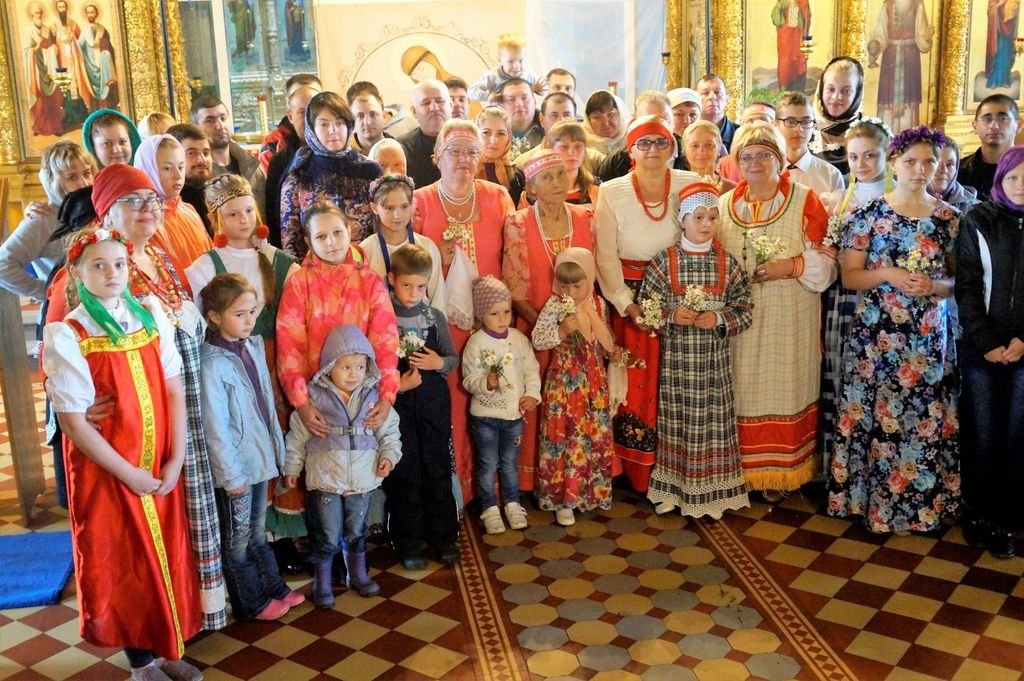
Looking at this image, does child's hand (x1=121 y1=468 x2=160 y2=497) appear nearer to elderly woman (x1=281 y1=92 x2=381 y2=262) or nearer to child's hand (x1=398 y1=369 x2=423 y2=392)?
child's hand (x1=398 y1=369 x2=423 y2=392)

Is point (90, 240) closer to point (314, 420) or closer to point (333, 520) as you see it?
point (314, 420)

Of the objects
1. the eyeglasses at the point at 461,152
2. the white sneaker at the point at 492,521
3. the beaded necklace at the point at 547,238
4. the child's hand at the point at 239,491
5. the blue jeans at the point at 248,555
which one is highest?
the eyeglasses at the point at 461,152

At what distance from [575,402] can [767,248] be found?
41.9 inches

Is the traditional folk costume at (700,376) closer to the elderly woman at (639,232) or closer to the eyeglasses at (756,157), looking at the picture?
the elderly woman at (639,232)

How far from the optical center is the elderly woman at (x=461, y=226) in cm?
407

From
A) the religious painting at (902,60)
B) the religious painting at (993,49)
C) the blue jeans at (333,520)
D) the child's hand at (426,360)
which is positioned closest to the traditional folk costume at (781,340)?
the child's hand at (426,360)

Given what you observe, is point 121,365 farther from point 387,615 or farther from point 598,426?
point 598,426

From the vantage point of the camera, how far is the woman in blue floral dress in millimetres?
3852

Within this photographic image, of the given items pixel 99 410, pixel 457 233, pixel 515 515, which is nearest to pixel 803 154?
pixel 457 233

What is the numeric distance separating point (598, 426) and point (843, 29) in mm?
7237

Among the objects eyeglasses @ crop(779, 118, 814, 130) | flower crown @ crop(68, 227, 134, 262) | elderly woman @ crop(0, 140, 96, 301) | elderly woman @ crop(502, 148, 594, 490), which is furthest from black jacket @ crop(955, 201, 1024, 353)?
elderly woman @ crop(0, 140, 96, 301)

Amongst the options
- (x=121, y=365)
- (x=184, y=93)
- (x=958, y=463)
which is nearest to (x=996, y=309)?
(x=958, y=463)

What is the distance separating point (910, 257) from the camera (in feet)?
12.6

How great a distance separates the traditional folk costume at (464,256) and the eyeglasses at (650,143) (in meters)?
0.64
